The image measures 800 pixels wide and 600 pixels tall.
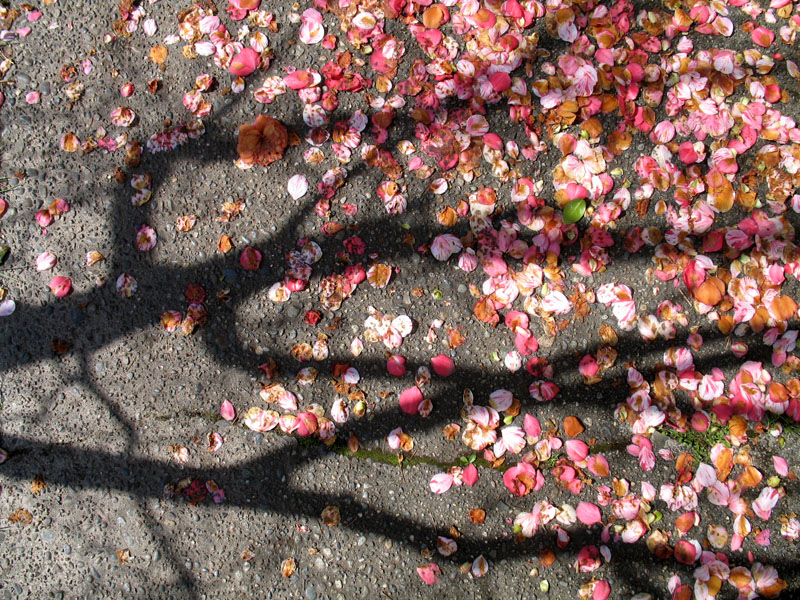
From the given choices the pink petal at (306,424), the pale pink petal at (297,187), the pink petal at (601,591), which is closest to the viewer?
the pink petal at (601,591)

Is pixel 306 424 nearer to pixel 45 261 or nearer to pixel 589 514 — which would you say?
pixel 589 514

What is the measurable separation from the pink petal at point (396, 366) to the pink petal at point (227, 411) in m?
0.64

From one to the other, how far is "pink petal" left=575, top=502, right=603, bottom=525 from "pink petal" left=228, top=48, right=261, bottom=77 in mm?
2289

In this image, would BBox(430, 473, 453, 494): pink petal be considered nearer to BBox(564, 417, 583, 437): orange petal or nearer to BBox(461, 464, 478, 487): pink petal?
BBox(461, 464, 478, 487): pink petal

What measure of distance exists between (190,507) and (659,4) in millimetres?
2979

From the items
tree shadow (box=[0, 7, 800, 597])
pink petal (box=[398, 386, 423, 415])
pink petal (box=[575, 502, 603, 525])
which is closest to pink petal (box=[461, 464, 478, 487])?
tree shadow (box=[0, 7, 800, 597])

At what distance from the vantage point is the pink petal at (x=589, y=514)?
6.70ft

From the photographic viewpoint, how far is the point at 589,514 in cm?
204

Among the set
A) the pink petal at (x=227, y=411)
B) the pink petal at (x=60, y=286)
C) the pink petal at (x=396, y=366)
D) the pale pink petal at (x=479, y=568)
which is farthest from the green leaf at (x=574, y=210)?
the pink petal at (x=60, y=286)

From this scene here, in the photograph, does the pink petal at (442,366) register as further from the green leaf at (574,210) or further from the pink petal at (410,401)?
the green leaf at (574,210)

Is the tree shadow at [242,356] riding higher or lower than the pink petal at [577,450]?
higher

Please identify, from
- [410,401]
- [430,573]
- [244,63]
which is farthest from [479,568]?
[244,63]

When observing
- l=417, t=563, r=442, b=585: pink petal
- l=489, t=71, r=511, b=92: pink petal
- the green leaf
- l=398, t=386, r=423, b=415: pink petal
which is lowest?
l=417, t=563, r=442, b=585: pink petal

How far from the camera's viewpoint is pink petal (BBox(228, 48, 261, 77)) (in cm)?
231
